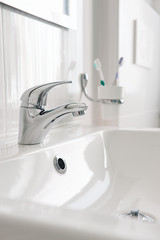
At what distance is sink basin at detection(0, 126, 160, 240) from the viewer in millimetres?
230

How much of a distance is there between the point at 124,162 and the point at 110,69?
0.55 meters

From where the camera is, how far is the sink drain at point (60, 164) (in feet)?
1.95

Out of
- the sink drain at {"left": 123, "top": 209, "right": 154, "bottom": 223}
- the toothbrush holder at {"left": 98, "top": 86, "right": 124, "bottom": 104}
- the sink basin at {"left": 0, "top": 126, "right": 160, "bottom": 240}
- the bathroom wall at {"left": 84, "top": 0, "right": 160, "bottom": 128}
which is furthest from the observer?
the bathroom wall at {"left": 84, "top": 0, "right": 160, "bottom": 128}

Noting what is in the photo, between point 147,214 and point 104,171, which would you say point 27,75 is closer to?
point 104,171

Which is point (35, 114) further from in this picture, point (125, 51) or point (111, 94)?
point (125, 51)

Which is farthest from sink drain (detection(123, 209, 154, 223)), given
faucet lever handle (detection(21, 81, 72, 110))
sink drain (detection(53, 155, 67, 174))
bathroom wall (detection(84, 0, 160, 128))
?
bathroom wall (detection(84, 0, 160, 128))

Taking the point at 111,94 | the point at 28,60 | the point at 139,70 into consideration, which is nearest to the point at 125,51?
the point at 139,70

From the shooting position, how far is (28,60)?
768 millimetres

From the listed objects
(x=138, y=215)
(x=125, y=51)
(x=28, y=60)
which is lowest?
(x=138, y=215)

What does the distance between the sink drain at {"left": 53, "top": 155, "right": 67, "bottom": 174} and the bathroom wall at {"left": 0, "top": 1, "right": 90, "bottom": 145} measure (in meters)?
0.13

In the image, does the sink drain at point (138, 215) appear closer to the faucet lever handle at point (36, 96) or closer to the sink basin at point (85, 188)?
the sink basin at point (85, 188)

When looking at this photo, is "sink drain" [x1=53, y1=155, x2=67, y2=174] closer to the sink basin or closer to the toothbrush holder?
the sink basin

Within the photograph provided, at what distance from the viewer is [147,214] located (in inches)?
23.8

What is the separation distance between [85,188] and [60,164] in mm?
82
